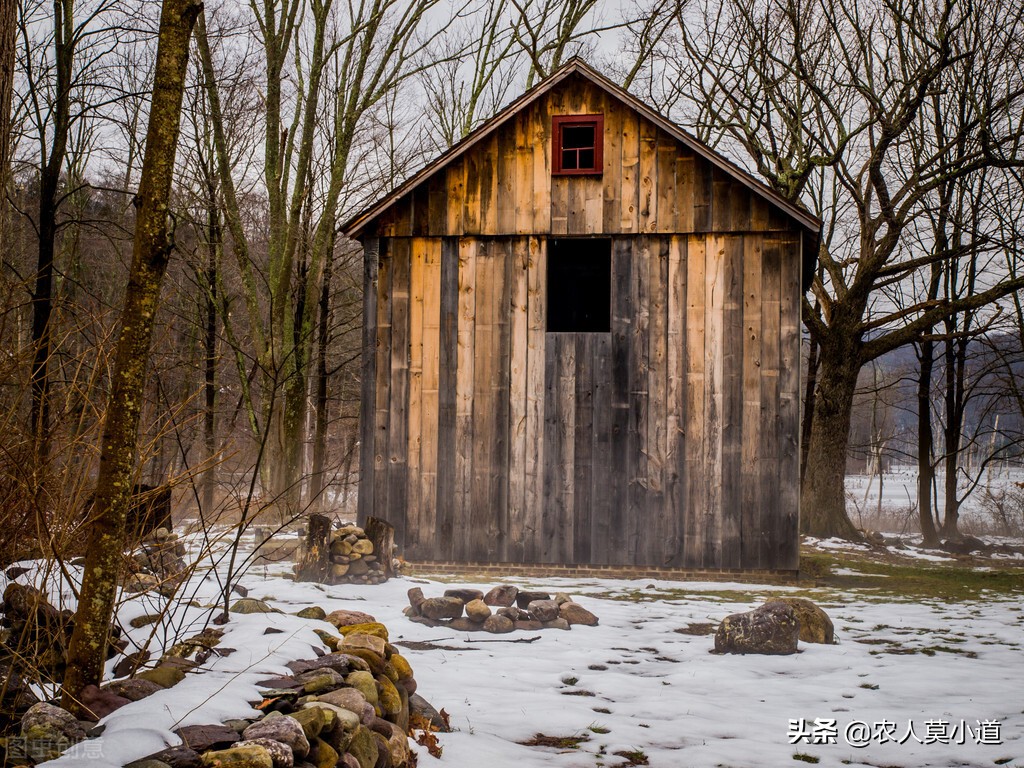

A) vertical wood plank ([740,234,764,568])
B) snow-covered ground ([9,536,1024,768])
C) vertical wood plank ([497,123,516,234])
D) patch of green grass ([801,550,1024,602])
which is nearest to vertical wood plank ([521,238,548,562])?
vertical wood plank ([497,123,516,234])

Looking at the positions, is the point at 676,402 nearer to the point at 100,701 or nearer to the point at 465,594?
the point at 465,594

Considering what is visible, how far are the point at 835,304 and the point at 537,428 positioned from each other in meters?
9.03

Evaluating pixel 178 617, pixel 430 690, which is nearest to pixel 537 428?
pixel 430 690

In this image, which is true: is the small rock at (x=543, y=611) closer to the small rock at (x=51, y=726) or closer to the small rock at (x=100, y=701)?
the small rock at (x=100, y=701)

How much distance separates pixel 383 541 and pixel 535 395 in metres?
2.69

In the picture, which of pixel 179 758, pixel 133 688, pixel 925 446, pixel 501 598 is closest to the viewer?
pixel 179 758

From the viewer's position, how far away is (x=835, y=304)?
58.3ft

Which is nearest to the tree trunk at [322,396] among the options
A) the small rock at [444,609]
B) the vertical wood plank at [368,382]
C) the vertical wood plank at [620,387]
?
the vertical wood plank at [368,382]

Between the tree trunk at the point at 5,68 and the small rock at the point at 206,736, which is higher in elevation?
the tree trunk at the point at 5,68

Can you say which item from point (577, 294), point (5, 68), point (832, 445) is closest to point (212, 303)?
point (577, 294)

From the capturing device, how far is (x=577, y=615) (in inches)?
332

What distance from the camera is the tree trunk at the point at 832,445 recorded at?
56.3 ft

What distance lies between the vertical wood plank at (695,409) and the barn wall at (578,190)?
1.63 feet

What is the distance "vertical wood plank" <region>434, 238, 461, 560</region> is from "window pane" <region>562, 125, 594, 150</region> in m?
2.06
